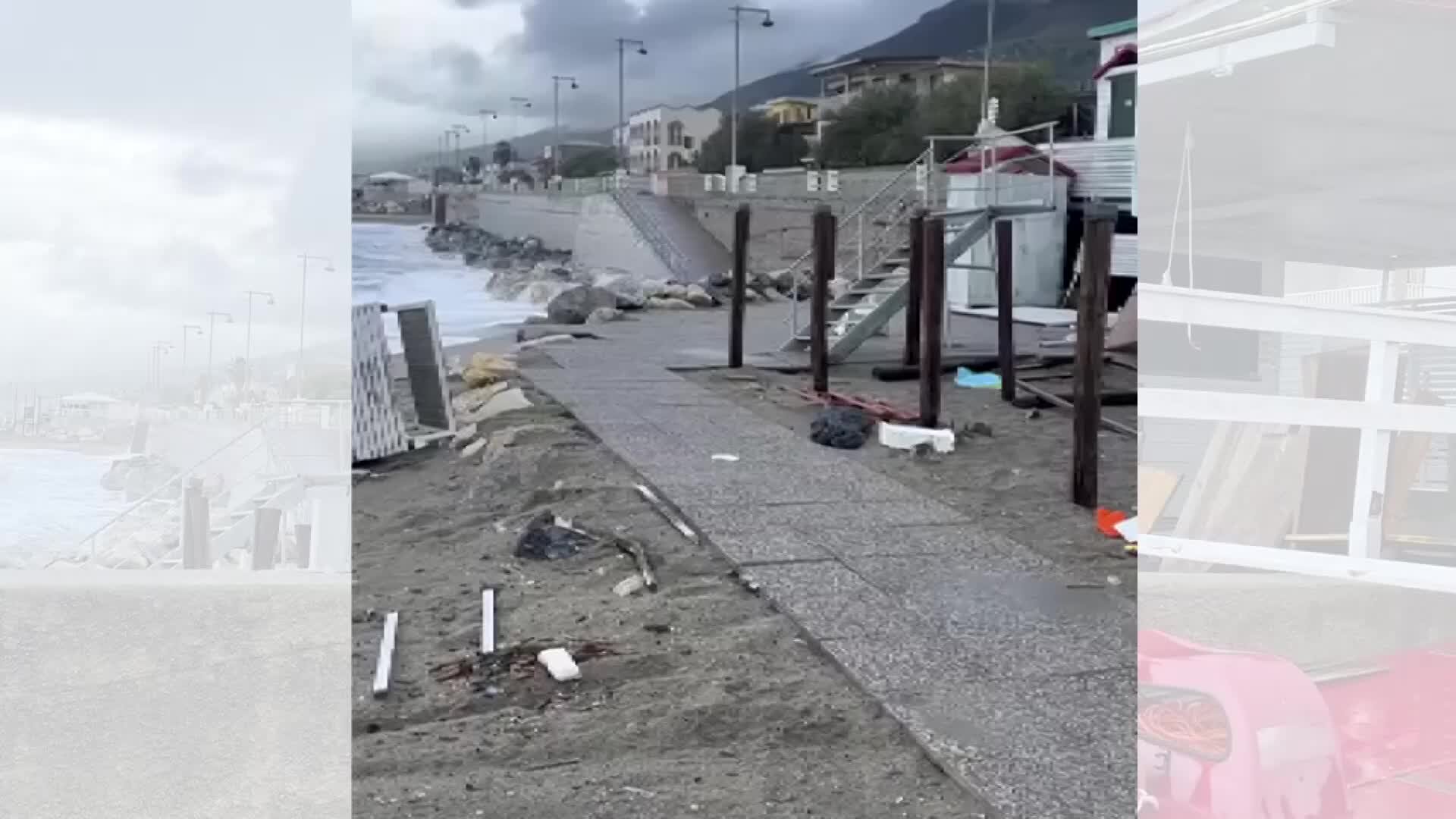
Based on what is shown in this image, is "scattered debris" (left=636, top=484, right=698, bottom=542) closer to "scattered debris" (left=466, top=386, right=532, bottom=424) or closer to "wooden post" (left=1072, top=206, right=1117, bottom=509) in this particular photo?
"wooden post" (left=1072, top=206, right=1117, bottom=509)

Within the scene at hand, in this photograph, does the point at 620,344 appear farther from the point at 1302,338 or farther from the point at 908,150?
the point at 908,150

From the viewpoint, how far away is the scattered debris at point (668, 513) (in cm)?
534

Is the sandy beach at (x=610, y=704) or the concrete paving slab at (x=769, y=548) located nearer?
the sandy beach at (x=610, y=704)

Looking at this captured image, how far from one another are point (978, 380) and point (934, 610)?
6.36 metres

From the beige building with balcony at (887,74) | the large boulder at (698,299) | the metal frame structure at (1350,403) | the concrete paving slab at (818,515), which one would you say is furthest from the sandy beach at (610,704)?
the beige building with balcony at (887,74)

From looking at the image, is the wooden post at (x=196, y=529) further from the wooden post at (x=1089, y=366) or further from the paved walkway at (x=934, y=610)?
the wooden post at (x=1089, y=366)

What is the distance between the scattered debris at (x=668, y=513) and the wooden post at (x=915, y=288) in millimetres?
3677

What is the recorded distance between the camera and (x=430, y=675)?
3889mm

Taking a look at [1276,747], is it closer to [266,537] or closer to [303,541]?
[303,541]

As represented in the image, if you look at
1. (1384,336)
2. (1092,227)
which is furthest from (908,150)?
(1384,336)

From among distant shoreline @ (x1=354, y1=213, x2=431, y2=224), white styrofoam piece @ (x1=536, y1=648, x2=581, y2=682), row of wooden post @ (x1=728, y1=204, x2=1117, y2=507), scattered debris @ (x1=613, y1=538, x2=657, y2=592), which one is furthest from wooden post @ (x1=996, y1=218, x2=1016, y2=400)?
distant shoreline @ (x1=354, y1=213, x2=431, y2=224)

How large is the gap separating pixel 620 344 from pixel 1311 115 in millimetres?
9523

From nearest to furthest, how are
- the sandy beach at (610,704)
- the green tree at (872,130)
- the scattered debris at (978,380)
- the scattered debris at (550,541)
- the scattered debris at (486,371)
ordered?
the sandy beach at (610,704) → the scattered debris at (550,541) → the scattered debris at (978,380) → the scattered debris at (486,371) → the green tree at (872,130)

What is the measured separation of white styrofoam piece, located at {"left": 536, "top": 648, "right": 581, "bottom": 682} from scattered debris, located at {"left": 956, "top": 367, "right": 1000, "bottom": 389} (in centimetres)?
681
